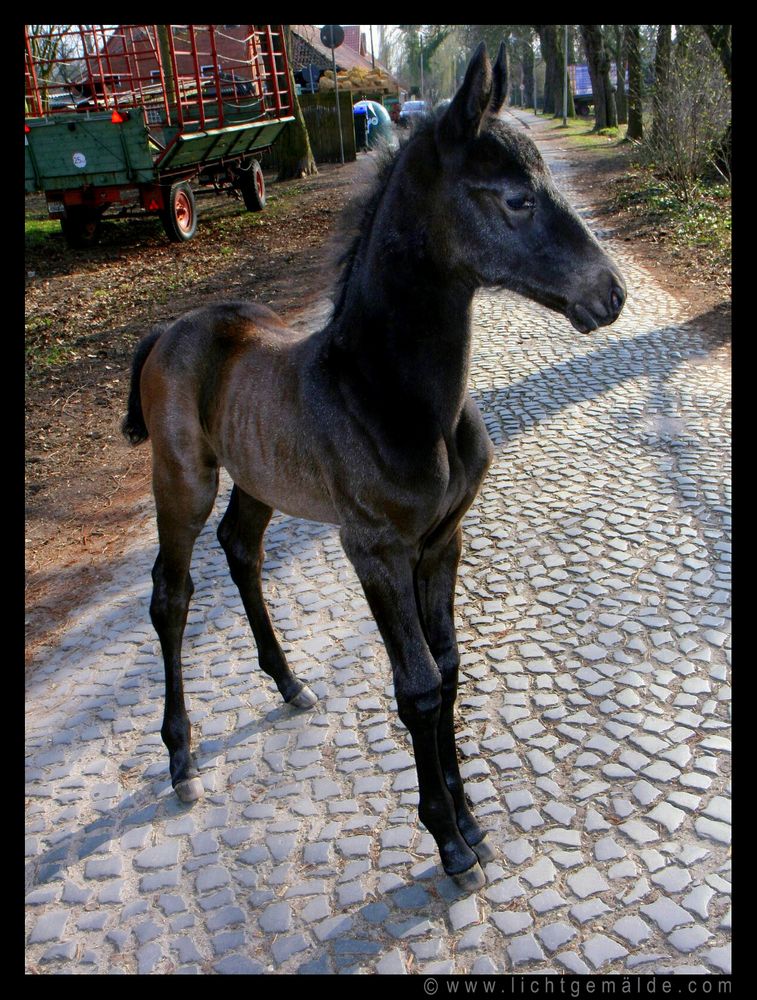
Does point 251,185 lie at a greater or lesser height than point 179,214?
greater

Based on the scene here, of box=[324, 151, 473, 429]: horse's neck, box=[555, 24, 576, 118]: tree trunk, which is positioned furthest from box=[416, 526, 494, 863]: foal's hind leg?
box=[555, 24, 576, 118]: tree trunk

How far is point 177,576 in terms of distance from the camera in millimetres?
3412

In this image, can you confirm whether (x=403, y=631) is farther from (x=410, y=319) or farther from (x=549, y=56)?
(x=549, y=56)

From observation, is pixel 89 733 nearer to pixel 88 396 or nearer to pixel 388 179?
pixel 388 179

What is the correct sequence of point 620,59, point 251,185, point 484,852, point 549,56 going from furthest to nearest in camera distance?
point 549,56 → point 620,59 → point 251,185 → point 484,852

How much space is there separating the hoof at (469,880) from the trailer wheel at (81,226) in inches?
503

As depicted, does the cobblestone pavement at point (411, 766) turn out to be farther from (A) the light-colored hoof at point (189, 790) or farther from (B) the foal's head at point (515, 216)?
(B) the foal's head at point (515, 216)

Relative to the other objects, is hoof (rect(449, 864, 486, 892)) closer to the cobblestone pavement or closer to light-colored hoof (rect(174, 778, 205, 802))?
the cobblestone pavement

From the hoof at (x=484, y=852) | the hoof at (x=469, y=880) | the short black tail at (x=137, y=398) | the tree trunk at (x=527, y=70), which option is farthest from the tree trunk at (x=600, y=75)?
the hoof at (x=469, y=880)

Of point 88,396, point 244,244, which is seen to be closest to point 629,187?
point 244,244

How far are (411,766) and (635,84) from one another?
23.2 metres

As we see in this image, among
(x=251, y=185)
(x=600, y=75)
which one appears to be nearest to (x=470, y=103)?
(x=251, y=185)

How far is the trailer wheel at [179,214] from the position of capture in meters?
13.0

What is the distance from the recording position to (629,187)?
16.1 meters
